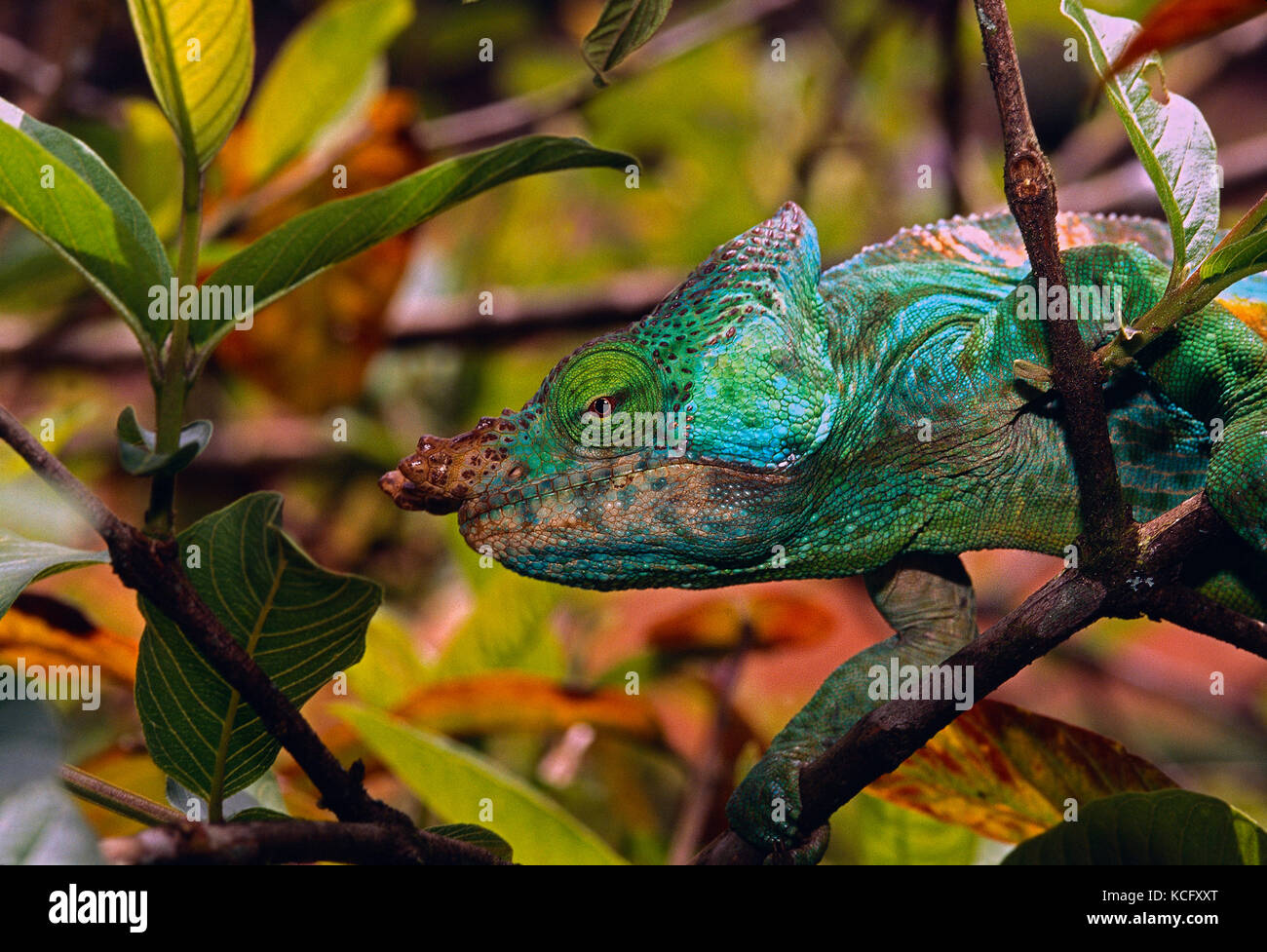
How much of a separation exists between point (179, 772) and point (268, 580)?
0.32 m

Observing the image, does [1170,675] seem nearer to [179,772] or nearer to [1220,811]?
[1220,811]

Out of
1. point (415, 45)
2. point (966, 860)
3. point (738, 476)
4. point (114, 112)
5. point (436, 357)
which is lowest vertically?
point (966, 860)

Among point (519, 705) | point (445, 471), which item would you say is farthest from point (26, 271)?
point (445, 471)

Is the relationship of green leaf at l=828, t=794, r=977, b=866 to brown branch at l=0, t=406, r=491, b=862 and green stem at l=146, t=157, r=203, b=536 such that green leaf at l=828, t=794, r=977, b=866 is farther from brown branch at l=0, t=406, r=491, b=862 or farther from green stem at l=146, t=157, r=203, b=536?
green stem at l=146, t=157, r=203, b=536

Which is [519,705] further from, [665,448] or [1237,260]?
[1237,260]

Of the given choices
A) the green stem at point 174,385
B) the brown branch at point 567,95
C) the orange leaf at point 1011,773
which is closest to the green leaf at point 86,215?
the green stem at point 174,385

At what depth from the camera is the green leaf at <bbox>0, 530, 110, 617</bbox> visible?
1.22 metres

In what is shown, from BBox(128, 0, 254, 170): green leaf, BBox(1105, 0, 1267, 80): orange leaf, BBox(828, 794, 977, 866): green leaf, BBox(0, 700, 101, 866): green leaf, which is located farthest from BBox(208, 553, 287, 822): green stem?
BBox(828, 794, 977, 866): green leaf

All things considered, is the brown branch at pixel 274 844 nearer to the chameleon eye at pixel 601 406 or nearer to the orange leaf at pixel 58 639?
the chameleon eye at pixel 601 406

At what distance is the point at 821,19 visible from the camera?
17.5 feet

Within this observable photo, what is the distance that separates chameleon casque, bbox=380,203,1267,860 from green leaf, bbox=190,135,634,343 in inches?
16.4

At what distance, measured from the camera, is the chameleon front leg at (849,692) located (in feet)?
5.37

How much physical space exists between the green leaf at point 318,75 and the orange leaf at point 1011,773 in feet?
7.14
